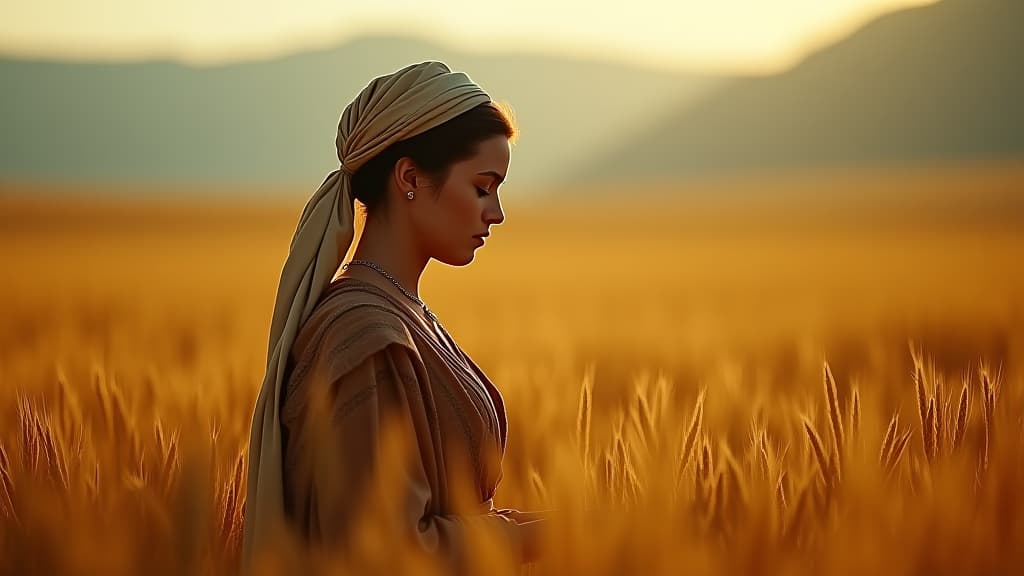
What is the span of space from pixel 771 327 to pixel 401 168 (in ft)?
7.65

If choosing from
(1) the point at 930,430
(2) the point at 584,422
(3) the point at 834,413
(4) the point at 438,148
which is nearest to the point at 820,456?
(3) the point at 834,413

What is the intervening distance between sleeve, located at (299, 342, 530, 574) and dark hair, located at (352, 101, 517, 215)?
0.27 meters

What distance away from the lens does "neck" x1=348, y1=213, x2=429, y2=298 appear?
5.64 ft

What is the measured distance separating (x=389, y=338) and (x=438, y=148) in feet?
0.98

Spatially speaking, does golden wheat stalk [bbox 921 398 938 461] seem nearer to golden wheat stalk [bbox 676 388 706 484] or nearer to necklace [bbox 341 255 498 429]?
golden wheat stalk [bbox 676 388 706 484]

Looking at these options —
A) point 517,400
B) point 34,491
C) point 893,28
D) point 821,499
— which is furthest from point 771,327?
point 893,28

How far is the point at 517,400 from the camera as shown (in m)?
2.57

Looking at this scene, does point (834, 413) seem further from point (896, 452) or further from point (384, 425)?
point (384, 425)

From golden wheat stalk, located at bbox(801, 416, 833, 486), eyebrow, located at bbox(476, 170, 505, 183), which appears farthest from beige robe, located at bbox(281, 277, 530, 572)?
golden wheat stalk, located at bbox(801, 416, 833, 486)

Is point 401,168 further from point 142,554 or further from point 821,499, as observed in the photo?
point 821,499

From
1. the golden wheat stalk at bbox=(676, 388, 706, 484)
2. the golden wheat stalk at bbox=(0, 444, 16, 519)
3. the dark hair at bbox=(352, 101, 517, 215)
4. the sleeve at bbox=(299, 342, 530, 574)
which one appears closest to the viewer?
the sleeve at bbox=(299, 342, 530, 574)

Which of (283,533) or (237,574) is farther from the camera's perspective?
(237,574)

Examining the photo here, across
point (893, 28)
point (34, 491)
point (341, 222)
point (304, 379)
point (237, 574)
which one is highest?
point (893, 28)

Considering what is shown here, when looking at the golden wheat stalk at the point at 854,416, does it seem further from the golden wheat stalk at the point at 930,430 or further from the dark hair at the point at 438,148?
the dark hair at the point at 438,148
